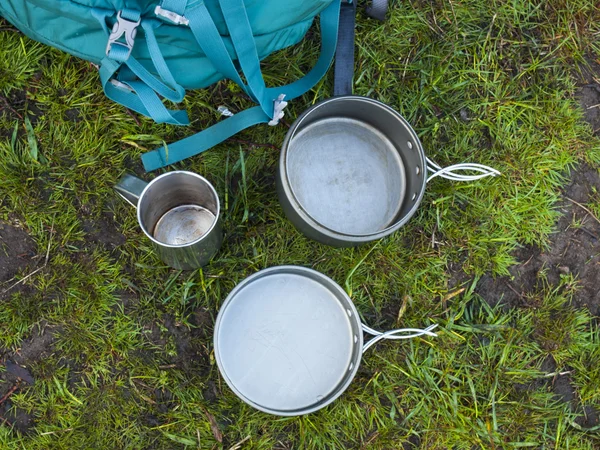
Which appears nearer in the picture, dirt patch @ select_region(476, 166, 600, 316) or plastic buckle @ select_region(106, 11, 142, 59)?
plastic buckle @ select_region(106, 11, 142, 59)

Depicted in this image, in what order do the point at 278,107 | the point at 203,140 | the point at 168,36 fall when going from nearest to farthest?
the point at 168,36, the point at 278,107, the point at 203,140

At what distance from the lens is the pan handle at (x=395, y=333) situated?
5.30 ft

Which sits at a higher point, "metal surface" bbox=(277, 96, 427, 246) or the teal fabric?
the teal fabric

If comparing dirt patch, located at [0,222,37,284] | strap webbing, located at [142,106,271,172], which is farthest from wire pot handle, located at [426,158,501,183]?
dirt patch, located at [0,222,37,284]

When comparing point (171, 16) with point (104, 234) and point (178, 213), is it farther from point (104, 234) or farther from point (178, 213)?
point (104, 234)

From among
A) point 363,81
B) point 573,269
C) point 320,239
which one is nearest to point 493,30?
point 363,81

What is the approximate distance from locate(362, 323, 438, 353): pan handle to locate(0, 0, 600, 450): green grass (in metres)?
0.04

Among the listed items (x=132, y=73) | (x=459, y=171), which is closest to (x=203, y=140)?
(x=132, y=73)

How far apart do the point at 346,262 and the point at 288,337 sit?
313mm

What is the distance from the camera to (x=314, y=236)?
152 centimetres

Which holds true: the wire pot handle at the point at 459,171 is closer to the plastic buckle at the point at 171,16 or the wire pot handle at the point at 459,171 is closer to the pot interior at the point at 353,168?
the pot interior at the point at 353,168

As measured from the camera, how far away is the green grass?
1.65m

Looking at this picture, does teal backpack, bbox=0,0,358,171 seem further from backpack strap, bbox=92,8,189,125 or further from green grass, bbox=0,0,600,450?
green grass, bbox=0,0,600,450

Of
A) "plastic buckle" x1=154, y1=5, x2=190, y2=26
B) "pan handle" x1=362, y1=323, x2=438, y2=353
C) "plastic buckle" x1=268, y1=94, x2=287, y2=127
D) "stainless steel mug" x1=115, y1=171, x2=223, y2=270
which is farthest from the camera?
"pan handle" x1=362, y1=323, x2=438, y2=353
